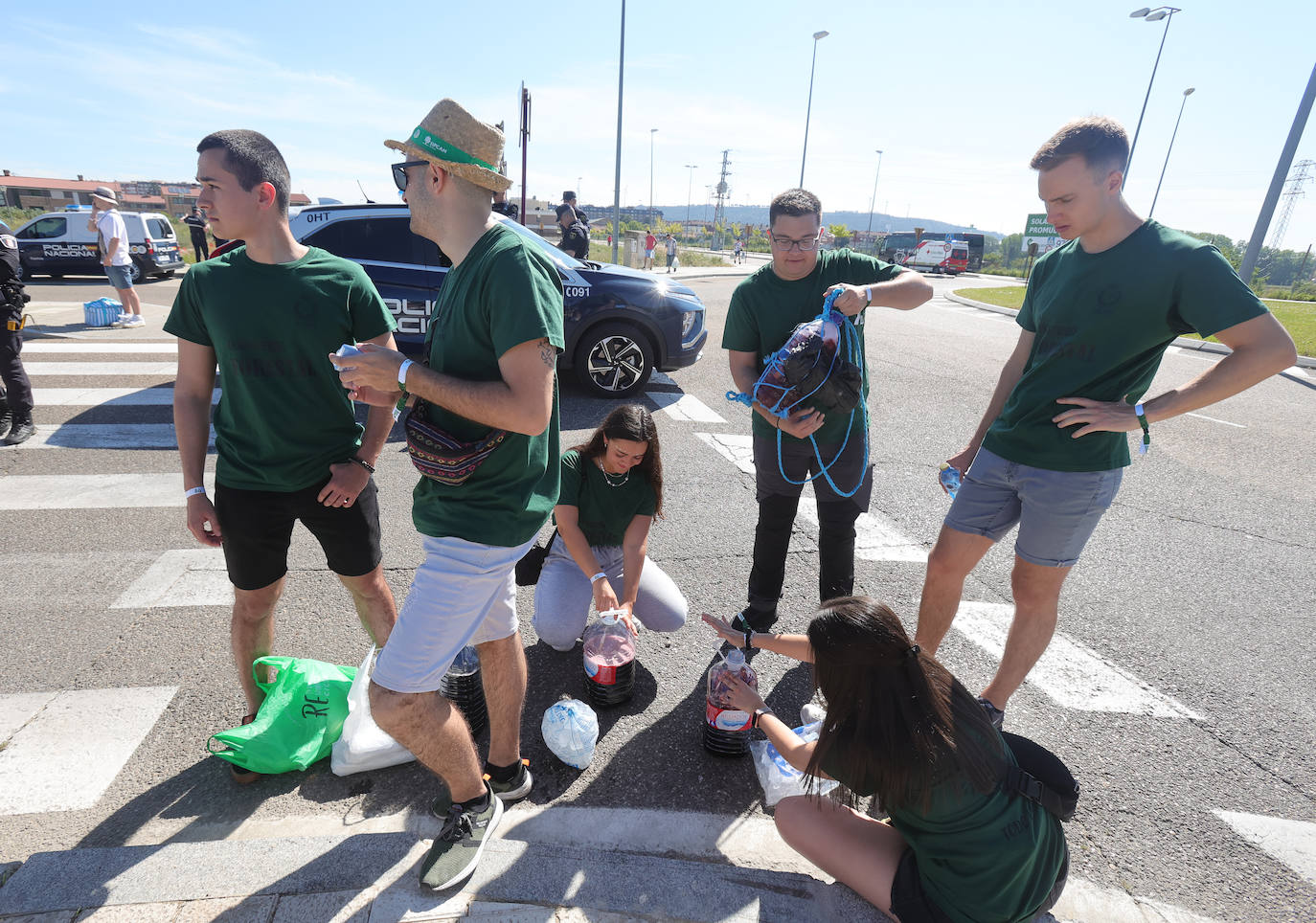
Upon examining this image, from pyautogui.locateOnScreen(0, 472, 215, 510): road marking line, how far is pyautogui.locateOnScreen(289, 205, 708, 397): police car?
286 cm

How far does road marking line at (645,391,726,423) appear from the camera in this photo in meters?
7.08

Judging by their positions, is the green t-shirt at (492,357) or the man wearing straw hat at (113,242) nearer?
the green t-shirt at (492,357)

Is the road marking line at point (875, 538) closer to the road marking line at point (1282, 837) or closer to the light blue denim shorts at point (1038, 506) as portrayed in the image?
the light blue denim shorts at point (1038, 506)

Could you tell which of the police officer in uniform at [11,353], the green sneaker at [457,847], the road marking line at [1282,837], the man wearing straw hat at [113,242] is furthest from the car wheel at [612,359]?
the man wearing straw hat at [113,242]

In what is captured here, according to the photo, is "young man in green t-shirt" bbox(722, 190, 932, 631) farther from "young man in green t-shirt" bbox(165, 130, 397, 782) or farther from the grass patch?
the grass patch

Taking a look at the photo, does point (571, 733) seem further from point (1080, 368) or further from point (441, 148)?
point (1080, 368)

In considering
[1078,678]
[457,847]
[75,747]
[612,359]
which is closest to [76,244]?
[612,359]

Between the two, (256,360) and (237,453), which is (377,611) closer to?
(237,453)

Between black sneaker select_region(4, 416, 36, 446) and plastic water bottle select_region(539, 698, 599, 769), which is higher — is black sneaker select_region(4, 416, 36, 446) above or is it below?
below

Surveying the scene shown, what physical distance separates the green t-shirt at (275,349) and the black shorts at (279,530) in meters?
0.05

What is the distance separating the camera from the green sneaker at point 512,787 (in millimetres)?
2324

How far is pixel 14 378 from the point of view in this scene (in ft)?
18.5

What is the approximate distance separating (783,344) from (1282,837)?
97.4 inches

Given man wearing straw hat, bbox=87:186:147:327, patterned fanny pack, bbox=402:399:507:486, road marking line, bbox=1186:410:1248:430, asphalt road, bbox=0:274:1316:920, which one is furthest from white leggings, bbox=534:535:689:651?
man wearing straw hat, bbox=87:186:147:327
